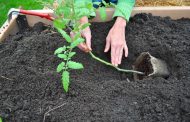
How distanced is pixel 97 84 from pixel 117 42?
0.36 meters

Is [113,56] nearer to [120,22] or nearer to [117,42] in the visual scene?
[117,42]

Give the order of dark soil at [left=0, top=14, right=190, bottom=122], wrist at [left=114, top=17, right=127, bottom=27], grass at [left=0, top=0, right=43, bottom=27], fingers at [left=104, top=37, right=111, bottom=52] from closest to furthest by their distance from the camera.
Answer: dark soil at [left=0, top=14, right=190, bottom=122] → fingers at [left=104, top=37, right=111, bottom=52] → wrist at [left=114, top=17, right=127, bottom=27] → grass at [left=0, top=0, right=43, bottom=27]

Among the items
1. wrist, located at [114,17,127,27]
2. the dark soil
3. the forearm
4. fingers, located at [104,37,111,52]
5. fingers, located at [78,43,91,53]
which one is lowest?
the dark soil

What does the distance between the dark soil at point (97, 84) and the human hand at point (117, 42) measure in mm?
82

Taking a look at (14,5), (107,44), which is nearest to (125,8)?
(107,44)

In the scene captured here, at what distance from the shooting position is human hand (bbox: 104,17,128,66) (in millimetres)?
2135

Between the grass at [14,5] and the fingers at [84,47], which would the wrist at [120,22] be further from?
the grass at [14,5]

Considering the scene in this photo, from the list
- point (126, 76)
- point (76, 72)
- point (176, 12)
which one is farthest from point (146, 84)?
point (176, 12)

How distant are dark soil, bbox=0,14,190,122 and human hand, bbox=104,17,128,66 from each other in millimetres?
82

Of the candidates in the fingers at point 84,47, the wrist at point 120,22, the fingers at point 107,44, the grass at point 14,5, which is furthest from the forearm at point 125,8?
the grass at point 14,5

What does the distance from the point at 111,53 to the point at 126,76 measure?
0.58 ft

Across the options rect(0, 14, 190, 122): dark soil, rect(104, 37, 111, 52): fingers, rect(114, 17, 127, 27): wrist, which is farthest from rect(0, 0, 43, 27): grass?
rect(104, 37, 111, 52): fingers

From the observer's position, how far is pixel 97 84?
1.95 meters

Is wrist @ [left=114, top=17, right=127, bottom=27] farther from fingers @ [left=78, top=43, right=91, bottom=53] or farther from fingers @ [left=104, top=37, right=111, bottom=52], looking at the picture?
fingers @ [left=78, top=43, right=91, bottom=53]
